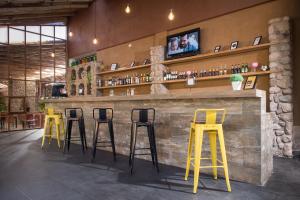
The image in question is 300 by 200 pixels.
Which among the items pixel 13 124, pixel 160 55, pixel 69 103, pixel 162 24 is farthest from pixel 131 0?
pixel 13 124

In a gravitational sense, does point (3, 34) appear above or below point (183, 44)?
above

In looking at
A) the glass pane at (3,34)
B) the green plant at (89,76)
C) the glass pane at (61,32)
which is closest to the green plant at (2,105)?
the glass pane at (3,34)

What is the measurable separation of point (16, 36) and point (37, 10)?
140 cm

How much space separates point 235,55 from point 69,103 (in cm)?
393

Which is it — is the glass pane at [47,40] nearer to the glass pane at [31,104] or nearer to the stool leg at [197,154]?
the glass pane at [31,104]

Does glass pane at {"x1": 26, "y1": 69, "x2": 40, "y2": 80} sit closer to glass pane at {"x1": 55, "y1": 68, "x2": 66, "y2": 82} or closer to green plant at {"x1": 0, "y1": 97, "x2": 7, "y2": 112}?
glass pane at {"x1": 55, "y1": 68, "x2": 66, "y2": 82}

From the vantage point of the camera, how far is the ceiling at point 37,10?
24.6ft

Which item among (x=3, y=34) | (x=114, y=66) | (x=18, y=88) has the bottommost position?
(x=18, y=88)

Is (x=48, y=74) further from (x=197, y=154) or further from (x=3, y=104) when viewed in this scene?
(x=197, y=154)

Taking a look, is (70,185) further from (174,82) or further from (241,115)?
(174,82)

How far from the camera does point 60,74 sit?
32.6 ft

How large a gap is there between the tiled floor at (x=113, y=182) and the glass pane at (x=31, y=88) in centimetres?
561

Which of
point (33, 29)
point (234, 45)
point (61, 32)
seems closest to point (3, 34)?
point (33, 29)

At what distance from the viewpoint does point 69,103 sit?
568 centimetres
